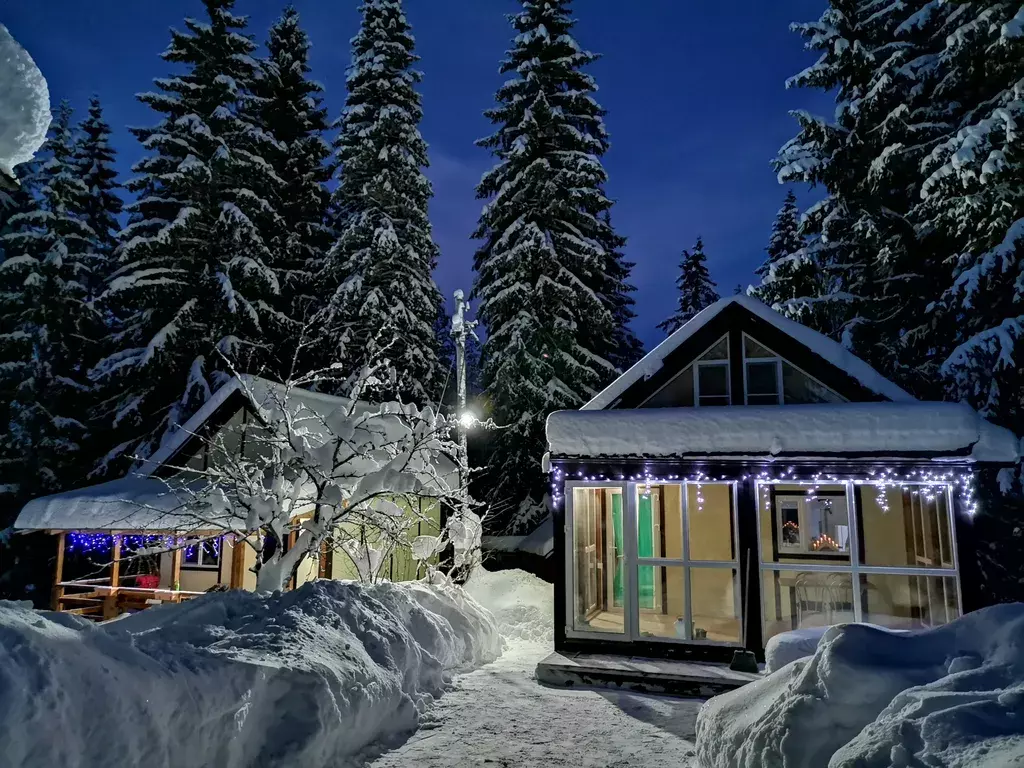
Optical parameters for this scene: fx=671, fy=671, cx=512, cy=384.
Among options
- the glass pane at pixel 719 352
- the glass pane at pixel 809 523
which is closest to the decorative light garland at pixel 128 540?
the glass pane at pixel 719 352

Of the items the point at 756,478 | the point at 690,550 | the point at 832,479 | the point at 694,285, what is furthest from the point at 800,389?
the point at 694,285

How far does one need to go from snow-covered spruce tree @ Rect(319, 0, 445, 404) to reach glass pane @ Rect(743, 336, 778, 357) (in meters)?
10.8

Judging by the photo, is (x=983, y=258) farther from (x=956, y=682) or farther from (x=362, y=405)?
(x=362, y=405)

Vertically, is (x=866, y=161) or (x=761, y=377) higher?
(x=866, y=161)

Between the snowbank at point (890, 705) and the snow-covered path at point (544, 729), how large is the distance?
139cm

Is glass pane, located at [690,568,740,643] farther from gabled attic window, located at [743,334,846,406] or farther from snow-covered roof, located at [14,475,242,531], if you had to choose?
snow-covered roof, located at [14,475,242,531]

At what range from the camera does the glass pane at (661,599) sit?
36.8ft

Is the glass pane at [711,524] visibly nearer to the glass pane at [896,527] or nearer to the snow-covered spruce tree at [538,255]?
the glass pane at [896,527]

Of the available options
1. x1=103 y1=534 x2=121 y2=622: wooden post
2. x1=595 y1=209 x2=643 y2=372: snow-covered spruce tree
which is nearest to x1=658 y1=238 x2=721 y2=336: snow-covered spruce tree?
x1=595 y1=209 x2=643 y2=372: snow-covered spruce tree

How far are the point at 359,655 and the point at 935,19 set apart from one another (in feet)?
58.6

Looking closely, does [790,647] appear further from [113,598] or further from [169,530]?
[113,598]

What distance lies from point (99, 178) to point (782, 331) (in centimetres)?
2344

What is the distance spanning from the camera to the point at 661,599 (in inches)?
492

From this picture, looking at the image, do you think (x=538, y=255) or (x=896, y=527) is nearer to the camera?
(x=896, y=527)
